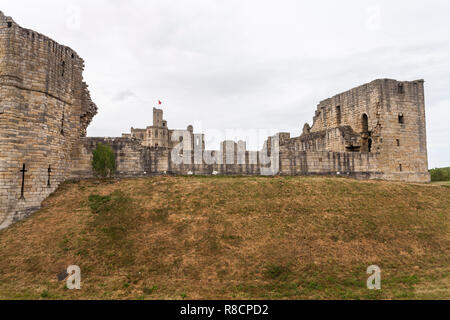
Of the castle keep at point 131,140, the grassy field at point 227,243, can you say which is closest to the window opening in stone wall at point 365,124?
the castle keep at point 131,140

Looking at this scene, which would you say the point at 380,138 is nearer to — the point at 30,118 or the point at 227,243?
the point at 227,243

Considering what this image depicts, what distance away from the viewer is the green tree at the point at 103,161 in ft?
64.1

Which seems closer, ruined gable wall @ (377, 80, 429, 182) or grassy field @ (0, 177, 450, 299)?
grassy field @ (0, 177, 450, 299)

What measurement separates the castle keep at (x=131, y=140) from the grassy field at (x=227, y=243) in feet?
7.53

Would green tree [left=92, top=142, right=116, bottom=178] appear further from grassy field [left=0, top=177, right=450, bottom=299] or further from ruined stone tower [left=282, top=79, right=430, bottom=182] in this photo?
ruined stone tower [left=282, top=79, right=430, bottom=182]

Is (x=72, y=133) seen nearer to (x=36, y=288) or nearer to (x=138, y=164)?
(x=138, y=164)

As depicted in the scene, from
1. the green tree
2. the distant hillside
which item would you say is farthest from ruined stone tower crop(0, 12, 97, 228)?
the distant hillside

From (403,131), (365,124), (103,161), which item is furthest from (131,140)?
(403,131)

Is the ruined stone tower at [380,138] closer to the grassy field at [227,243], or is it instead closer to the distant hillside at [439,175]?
the distant hillside at [439,175]

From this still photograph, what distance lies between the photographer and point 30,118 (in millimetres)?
15125

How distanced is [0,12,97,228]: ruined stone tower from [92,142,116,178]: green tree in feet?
6.60

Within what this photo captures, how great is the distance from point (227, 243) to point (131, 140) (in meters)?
12.8

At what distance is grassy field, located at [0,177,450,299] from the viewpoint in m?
9.66
